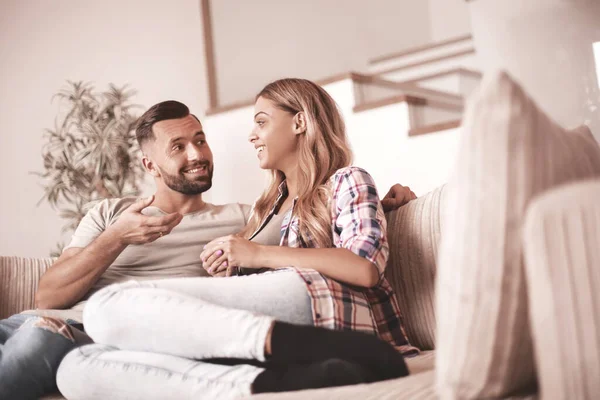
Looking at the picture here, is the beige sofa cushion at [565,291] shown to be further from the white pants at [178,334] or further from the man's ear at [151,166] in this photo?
the man's ear at [151,166]

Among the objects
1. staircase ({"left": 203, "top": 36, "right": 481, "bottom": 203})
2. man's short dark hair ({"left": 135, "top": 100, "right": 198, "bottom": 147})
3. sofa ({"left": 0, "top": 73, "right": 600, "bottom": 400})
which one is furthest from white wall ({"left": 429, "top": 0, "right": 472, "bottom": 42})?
sofa ({"left": 0, "top": 73, "right": 600, "bottom": 400})

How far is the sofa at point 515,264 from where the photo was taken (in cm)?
76

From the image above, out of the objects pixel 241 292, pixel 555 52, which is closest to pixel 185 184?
pixel 241 292

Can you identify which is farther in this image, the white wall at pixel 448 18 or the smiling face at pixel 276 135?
the white wall at pixel 448 18

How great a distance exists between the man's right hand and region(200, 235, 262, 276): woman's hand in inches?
12.5

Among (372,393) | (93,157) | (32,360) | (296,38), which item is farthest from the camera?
(296,38)

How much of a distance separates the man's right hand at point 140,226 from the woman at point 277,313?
0.27 m

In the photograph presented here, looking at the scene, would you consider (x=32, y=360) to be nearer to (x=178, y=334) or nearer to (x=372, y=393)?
(x=178, y=334)

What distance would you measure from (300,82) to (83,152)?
1524 millimetres

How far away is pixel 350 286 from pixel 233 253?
0.28 metres

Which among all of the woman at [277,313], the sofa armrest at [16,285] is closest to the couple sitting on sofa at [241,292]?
the woman at [277,313]

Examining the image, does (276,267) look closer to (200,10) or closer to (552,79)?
(552,79)

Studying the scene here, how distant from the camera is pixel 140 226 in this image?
201 centimetres

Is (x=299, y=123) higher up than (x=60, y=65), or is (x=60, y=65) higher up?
(x=60, y=65)
